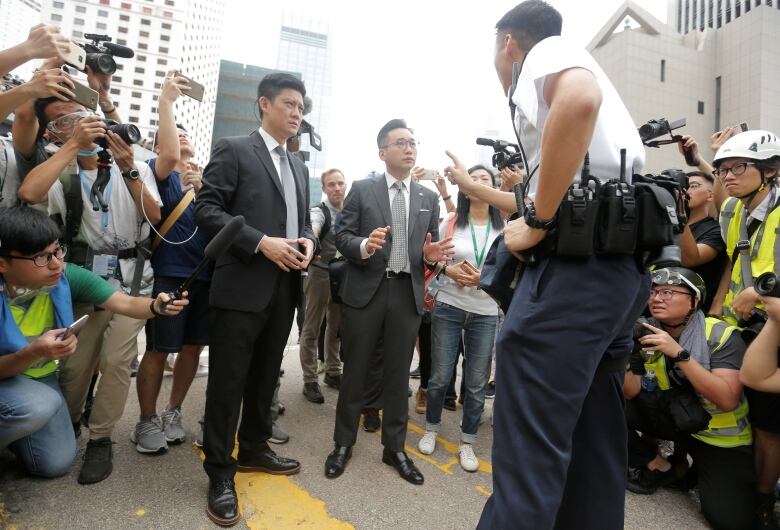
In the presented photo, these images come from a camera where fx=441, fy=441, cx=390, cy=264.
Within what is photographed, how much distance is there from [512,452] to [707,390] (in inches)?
77.9

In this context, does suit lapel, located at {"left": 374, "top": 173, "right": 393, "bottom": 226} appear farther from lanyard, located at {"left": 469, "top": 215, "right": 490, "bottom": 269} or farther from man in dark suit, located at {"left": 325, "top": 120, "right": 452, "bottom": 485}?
lanyard, located at {"left": 469, "top": 215, "right": 490, "bottom": 269}

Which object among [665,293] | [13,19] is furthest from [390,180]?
[13,19]

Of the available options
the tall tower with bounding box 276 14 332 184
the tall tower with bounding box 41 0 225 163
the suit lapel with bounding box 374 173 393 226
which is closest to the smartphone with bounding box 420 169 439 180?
the suit lapel with bounding box 374 173 393 226

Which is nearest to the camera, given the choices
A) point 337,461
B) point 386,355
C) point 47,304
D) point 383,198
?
point 47,304

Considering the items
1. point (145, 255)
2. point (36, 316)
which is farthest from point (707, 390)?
point (36, 316)

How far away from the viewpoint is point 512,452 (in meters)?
1.40

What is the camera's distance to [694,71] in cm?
2995

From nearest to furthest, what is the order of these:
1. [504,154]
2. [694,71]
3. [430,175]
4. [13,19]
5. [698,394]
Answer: [504,154]
[698,394]
[430,175]
[694,71]
[13,19]

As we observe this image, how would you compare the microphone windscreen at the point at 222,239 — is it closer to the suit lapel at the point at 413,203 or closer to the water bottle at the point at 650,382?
the suit lapel at the point at 413,203

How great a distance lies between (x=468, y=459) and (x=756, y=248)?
2.43 meters

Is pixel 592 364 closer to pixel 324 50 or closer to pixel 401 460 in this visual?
pixel 401 460

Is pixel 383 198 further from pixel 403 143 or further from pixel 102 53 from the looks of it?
pixel 102 53

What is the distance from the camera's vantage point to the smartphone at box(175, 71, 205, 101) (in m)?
3.01

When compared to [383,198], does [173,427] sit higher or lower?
lower
